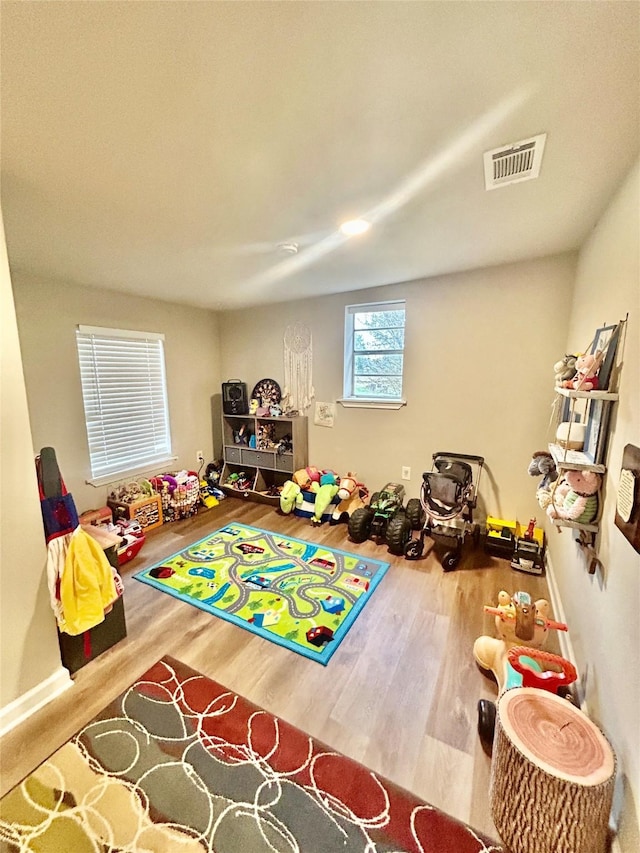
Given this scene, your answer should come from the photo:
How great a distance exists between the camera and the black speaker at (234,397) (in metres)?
4.23

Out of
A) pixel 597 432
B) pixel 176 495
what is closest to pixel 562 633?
pixel 597 432

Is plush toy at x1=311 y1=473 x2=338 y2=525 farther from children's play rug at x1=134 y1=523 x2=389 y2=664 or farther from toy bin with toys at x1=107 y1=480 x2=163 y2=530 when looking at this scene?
toy bin with toys at x1=107 y1=480 x2=163 y2=530

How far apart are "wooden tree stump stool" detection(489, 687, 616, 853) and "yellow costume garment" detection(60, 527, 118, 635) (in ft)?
5.99

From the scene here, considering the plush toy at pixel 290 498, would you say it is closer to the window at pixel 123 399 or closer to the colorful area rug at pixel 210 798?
the window at pixel 123 399

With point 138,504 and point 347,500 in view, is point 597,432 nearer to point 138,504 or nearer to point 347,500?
point 347,500

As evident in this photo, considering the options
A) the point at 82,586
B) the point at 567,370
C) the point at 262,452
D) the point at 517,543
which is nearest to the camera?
the point at 82,586

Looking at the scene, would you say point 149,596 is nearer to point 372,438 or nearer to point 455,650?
point 455,650

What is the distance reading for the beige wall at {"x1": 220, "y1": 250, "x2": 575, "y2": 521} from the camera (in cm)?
276

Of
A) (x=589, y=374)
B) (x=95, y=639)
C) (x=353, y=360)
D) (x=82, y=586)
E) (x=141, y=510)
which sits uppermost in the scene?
(x=353, y=360)

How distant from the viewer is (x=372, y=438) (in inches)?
145

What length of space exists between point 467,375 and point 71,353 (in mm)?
3696

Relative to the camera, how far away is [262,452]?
4152 mm

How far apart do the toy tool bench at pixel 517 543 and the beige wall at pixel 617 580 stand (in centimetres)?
68

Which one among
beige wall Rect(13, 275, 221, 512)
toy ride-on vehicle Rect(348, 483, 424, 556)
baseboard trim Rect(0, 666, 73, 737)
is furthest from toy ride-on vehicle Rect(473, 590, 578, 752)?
beige wall Rect(13, 275, 221, 512)
